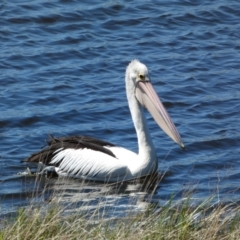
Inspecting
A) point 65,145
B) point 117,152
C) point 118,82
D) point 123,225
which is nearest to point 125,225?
point 123,225

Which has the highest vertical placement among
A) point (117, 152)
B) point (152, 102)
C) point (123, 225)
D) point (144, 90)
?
point (123, 225)

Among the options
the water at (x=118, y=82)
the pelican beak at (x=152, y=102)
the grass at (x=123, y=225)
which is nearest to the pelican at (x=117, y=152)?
the pelican beak at (x=152, y=102)

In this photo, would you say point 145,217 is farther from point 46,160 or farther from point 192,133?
point 192,133

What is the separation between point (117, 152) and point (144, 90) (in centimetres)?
75

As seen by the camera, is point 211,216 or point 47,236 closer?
point 47,236

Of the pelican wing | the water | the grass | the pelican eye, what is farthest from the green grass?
the pelican eye

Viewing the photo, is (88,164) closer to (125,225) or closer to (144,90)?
(144,90)

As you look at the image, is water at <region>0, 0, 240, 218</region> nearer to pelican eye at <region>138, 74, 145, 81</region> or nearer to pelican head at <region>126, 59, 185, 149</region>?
pelican head at <region>126, 59, 185, 149</region>

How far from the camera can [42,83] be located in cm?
1171

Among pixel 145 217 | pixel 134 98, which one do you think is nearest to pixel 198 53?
pixel 134 98

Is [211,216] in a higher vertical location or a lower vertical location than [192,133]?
higher

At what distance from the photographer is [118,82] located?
11984 mm

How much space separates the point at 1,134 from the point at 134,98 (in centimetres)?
173

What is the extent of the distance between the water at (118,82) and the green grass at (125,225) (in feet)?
2.38
